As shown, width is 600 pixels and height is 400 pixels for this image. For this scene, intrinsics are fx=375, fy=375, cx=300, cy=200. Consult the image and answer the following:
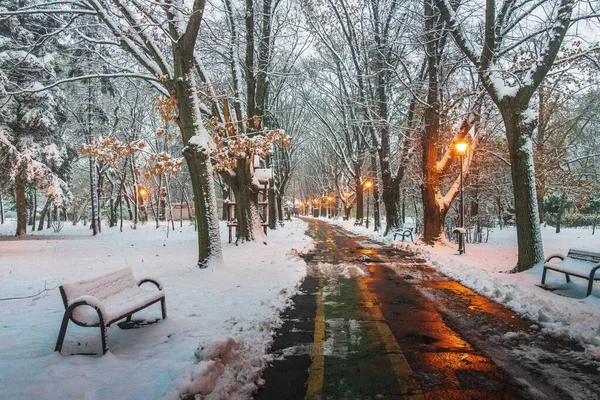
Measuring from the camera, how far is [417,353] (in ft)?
15.1

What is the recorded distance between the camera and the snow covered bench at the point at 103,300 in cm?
426

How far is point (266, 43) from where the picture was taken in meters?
16.7

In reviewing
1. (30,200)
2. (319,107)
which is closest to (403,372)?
(319,107)

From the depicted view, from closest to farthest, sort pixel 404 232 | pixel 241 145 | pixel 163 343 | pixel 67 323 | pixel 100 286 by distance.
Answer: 1. pixel 67 323
2. pixel 163 343
3. pixel 100 286
4. pixel 241 145
5. pixel 404 232

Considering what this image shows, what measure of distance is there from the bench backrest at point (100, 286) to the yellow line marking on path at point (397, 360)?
12.4ft

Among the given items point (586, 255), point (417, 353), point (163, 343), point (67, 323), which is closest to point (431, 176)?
point (586, 255)

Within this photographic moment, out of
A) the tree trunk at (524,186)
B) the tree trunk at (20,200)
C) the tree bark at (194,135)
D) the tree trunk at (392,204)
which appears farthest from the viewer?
the tree trunk at (392,204)

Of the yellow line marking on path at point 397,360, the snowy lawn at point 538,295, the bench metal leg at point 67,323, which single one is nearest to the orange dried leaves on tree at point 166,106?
the bench metal leg at point 67,323

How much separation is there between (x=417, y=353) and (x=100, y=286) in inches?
165

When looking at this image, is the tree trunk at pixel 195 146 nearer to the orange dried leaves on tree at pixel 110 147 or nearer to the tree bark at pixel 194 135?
the tree bark at pixel 194 135

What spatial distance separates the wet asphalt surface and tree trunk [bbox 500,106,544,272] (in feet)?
9.89

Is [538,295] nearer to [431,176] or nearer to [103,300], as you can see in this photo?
[103,300]

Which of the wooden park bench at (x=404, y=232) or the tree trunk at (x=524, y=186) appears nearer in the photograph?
the tree trunk at (x=524, y=186)

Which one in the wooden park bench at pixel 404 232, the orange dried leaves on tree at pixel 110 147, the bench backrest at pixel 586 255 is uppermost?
the orange dried leaves on tree at pixel 110 147
